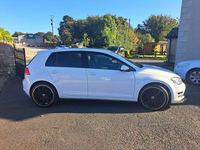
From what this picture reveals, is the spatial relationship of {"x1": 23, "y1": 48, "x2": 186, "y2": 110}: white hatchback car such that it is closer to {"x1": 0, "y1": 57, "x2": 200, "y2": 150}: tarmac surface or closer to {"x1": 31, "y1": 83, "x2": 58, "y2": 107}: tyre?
{"x1": 31, "y1": 83, "x2": 58, "y2": 107}: tyre

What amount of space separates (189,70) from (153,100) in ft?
12.8

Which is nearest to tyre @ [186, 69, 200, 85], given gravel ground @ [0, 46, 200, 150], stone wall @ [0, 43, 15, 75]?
gravel ground @ [0, 46, 200, 150]

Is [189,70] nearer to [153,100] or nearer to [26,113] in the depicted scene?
[153,100]

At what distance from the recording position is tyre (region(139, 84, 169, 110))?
3951mm

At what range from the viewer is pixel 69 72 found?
4.14 metres

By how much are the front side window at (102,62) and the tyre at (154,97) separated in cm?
97

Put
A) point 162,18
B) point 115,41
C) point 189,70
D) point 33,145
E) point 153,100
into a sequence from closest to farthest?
point 33,145 → point 153,100 → point 189,70 → point 115,41 → point 162,18

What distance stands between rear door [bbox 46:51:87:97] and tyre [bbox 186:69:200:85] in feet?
16.8

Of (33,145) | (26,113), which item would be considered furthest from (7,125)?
(33,145)

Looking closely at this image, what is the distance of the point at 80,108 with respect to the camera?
171 inches

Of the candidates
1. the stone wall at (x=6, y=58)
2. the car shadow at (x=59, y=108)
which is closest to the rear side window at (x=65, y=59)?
the car shadow at (x=59, y=108)

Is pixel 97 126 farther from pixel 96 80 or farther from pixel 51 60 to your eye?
pixel 51 60

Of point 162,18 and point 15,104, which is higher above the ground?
point 162,18

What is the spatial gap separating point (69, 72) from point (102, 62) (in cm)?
95
